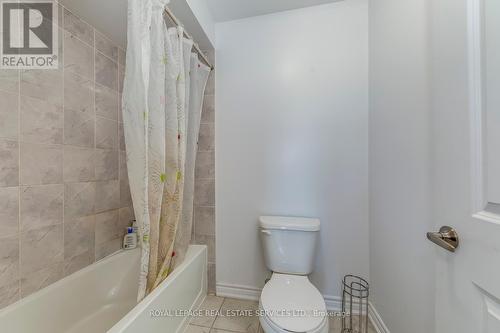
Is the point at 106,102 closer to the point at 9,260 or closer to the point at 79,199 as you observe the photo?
the point at 79,199

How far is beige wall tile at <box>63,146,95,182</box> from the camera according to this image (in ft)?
3.93

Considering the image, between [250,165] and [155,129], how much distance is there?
0.80 meters

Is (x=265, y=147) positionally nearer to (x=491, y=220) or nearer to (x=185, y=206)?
(x=185, y=206)

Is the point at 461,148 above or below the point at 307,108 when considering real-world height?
below

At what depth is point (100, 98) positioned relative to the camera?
1400 millimetres

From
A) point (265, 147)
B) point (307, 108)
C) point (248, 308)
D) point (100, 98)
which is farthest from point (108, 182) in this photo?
point (307, 108)

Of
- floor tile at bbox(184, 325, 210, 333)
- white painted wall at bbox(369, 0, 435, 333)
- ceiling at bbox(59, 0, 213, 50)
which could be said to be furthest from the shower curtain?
white painted wall at bbox(369, 0, 435, 333)

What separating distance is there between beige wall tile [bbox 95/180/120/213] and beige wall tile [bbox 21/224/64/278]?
0.26 meters

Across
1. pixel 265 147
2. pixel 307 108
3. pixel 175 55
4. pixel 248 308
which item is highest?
pixel 175 55

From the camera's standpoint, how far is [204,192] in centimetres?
171

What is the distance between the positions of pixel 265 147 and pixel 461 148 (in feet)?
3.74

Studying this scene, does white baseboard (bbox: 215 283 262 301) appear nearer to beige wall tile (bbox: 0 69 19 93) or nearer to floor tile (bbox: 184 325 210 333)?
floor tile (bbox: 184 325 210 333)

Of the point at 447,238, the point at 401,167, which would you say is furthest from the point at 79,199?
the point at 401,167

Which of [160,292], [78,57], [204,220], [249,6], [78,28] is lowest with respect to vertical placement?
[160,292]
